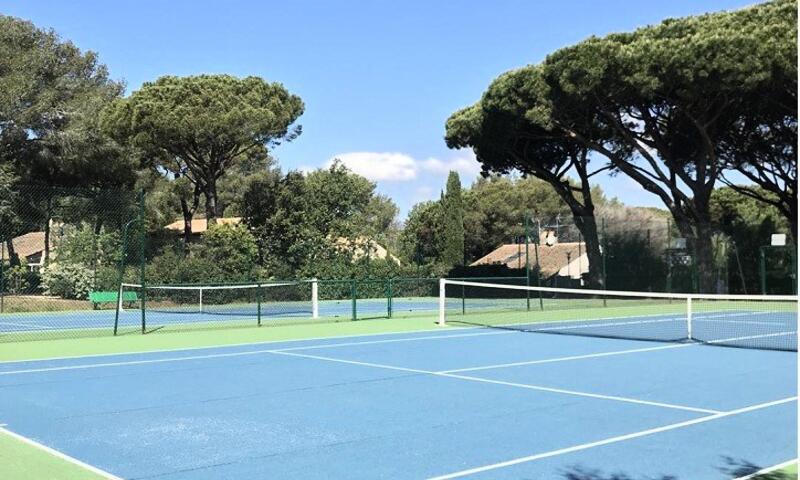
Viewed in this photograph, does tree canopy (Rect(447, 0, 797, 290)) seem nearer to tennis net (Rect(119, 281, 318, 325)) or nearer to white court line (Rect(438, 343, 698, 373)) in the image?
tennis net (Rect(119, 281, 318, 325))

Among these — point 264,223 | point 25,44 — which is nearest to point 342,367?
point 264,223

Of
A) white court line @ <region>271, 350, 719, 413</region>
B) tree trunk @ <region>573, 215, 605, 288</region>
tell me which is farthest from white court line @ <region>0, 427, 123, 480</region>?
tree trunk @ <region>573, 215, 605, 288</region>

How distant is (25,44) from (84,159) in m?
6.15

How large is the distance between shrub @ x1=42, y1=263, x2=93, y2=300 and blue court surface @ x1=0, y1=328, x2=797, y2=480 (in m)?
11.4

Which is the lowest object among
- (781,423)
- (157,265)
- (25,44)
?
(781,423)

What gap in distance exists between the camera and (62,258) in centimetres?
2455

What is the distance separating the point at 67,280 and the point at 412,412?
62.6ft

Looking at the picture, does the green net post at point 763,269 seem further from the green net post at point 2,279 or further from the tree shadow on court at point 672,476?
the tree shadow on court at point 672,476

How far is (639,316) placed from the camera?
898 inches

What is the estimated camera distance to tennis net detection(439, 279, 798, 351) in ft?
53.0

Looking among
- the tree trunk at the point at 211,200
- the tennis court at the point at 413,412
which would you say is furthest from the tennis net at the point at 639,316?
the tree trunk at the point at 211,200

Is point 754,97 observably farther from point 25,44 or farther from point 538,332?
point 25,44

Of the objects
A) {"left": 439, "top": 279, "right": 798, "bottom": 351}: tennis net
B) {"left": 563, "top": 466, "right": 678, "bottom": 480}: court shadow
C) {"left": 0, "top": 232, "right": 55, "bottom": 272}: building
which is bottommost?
{"left": 563, "top": 466, "right": 678, "bottom": 480}: court shadow

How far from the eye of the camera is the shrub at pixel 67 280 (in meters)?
23.6
